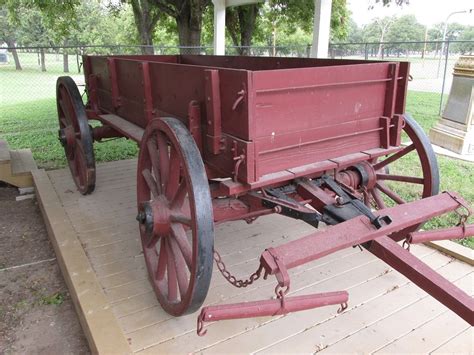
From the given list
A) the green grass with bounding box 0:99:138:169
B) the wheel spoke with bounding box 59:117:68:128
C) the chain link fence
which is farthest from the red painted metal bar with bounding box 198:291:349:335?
Result: the green grass with bounding box 0:99:138:169

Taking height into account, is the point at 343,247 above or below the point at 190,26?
below

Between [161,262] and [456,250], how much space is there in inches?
85.6

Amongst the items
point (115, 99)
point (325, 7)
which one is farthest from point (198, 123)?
point (325, 7)

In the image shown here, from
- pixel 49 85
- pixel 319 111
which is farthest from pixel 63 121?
pixel 49 85

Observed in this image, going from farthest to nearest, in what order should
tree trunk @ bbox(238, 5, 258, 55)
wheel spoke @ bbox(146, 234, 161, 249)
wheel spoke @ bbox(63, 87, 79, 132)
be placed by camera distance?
tree trunk @ bbox(238, 5, 258, 55)
wheel spoke @ bbox(63, 87, 79, 132)
wheel spoke @ bbox(146, 234, 161, 249)

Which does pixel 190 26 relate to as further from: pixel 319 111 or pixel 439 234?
pixel 439 234

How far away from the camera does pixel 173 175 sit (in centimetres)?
238

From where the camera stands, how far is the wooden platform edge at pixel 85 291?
2.29 meters

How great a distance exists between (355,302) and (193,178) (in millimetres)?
1432

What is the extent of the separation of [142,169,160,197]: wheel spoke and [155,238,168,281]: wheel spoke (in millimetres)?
304

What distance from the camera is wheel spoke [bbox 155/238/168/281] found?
2.53 m

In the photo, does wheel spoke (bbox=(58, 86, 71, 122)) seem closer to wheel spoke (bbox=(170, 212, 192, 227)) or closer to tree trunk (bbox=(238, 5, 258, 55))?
wheel spoke (bbox=(170, 212, 192, 227))

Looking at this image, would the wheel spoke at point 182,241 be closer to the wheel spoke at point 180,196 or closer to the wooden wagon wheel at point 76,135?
the wheel spoke at point 180,196

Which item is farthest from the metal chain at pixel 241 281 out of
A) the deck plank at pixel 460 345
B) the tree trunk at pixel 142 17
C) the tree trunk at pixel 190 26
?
the tree trunk at pixel 142 17
